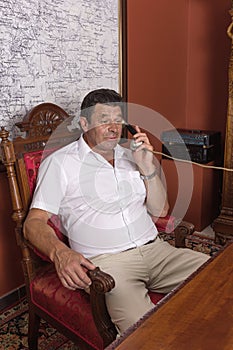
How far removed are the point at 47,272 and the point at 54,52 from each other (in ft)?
3.82

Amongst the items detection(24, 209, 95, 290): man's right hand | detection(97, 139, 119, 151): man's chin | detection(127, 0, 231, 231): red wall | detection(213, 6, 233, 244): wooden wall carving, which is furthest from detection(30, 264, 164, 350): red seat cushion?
detection(213, 6, 233, 244): wooden wall carving

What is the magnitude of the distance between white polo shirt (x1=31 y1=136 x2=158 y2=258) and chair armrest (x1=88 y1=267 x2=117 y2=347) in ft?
0.92

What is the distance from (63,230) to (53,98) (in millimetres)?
810

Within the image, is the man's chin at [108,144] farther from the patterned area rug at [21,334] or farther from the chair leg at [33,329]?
the patterned area rug at [21,334]

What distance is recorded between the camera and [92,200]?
1.51m

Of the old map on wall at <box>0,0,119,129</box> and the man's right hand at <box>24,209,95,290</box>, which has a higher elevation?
the old map on wall at <box>0,0,119,129</box>

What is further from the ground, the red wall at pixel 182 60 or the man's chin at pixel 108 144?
A: the red wall at pixel 182 60

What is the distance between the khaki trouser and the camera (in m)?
1.23

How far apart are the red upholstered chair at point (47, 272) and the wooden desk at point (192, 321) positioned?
245mm

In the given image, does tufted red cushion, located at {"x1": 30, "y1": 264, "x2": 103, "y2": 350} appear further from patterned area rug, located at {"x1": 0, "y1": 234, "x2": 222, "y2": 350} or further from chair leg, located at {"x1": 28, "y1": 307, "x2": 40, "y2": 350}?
patterned area rug, located at {"x1": 0, "y1": 234, "x2": 222, "y2": 350}

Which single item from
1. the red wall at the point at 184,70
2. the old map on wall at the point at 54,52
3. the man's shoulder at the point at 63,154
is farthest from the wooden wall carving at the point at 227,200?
the man's shoulder at the point at 63,154

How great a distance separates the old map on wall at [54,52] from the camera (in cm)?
178

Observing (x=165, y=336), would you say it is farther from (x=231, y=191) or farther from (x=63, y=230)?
(x=231, y=191)

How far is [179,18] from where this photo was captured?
3.02m
